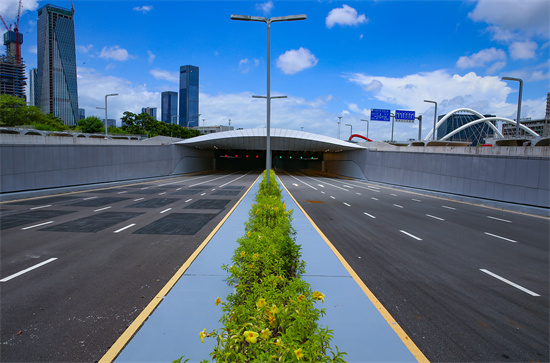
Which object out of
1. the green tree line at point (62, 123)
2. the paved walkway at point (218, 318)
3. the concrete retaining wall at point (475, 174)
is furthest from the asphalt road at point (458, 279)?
the green tree line at point (62, 123)

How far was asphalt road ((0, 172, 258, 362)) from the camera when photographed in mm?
4382

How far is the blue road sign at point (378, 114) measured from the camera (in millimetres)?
48031

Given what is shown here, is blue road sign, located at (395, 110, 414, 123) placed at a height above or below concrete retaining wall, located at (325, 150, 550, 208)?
above

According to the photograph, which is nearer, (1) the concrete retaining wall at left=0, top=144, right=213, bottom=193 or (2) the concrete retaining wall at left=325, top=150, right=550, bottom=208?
(2) the concrete retaining wall at left=325, top=150, right=550, bottom=208

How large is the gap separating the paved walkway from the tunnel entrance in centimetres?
6929

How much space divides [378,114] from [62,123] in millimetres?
89565

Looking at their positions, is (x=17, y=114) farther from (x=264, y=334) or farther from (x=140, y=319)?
(x=264, y=334)

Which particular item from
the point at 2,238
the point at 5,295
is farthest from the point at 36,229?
the point at 5,295

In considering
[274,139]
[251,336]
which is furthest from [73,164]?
[274,139]

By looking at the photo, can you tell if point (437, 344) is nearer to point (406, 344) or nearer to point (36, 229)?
point (406, 344)

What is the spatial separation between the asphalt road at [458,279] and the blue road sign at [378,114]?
3619 cm

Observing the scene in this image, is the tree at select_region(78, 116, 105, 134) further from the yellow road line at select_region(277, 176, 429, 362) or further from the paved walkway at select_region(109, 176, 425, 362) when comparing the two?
the yellow road line at select_region(277, 176, 429, 362)

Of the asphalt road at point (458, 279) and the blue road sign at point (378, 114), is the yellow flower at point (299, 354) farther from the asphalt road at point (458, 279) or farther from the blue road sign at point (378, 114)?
the blue road sign at point (378, 114)

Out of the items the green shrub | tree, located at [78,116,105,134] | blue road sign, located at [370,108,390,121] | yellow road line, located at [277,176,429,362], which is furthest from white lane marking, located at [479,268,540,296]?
tree, located at [78,116,105,134]
